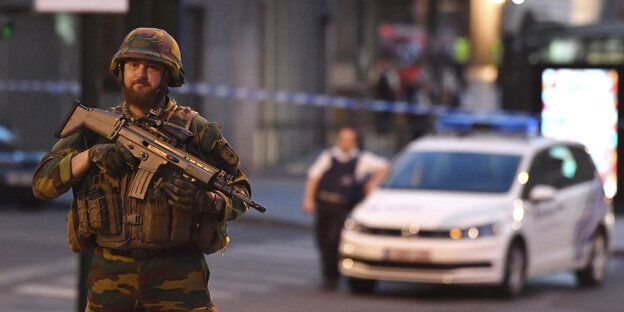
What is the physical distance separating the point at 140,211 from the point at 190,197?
0.23m

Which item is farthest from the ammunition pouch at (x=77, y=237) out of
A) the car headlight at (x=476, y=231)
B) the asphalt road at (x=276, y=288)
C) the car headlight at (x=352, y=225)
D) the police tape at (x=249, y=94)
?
the police tape at (x=249, y=94)

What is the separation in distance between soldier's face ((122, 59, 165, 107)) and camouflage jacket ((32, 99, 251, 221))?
100 millimetres

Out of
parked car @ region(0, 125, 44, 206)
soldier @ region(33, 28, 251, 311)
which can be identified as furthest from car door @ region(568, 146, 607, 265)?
soldier @ region(33, 28, 251, 311)

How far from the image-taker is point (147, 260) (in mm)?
5703

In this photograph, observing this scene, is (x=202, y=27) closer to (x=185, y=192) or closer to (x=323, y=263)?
(x=323, y=263)

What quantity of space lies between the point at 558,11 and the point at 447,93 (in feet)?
35.3

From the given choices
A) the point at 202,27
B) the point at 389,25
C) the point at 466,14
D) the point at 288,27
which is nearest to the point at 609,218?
the point at 202,27

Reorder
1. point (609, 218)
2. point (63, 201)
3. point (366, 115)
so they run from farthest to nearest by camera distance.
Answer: point (366, 115) < point (63, 201) < point (609, 218)

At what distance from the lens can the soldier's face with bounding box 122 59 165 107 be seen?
569cm

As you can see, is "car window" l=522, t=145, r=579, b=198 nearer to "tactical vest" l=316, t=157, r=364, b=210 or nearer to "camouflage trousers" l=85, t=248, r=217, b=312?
"tactical vest" l=316, t=157, r=364, b=210

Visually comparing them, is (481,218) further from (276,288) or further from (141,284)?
(141,284)

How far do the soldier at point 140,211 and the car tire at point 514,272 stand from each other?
344 inches

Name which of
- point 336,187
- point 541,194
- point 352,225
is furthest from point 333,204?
point 541,194

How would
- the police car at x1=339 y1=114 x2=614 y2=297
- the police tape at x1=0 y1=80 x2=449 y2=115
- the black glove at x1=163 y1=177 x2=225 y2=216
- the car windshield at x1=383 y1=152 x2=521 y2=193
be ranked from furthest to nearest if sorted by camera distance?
1. the police tape at x1=0 y1=80 x2=449 y2=115
2. the car windshield at x1=383 y1=152 x2=521 y2=193
3. the police car at x1=339 y1=114 x2=614 y2=297
4. the black glove at x1=163 y1=177 x2=225 y2=216
